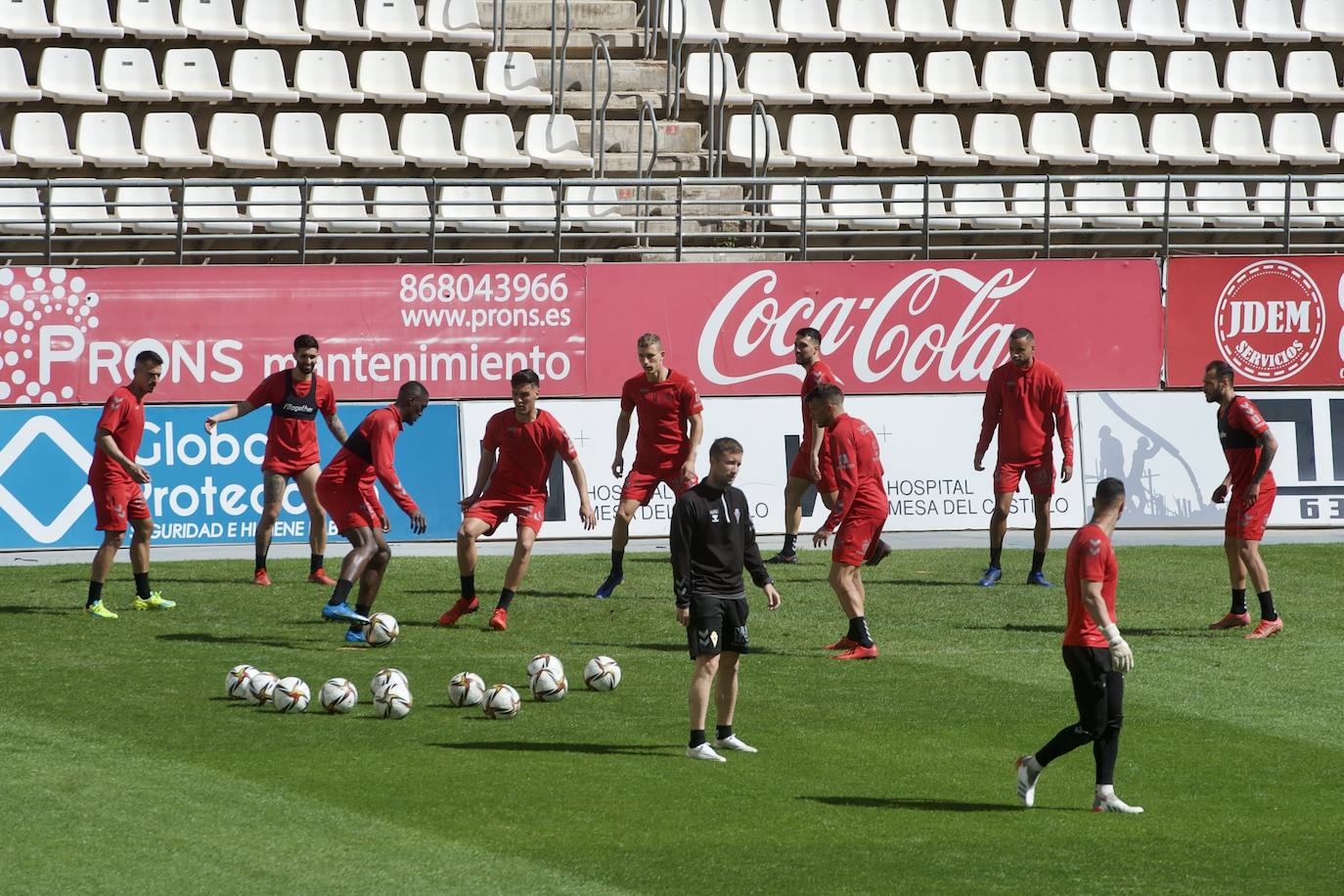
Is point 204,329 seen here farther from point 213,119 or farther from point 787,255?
point 787,255

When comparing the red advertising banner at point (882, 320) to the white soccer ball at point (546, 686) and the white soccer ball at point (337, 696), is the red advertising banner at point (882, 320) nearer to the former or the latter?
the white soccer ball at point (546, 686)

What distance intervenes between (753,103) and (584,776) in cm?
1634

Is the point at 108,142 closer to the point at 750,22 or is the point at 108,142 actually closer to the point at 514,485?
the point at 750,22

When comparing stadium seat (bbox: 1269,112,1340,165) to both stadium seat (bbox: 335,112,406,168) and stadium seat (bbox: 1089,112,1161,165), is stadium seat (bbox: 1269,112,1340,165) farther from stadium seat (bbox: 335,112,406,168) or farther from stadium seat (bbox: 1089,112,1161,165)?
stadium seat (bbox: 335,112,406,168)

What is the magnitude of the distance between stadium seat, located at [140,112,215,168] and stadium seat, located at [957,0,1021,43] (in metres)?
11.2

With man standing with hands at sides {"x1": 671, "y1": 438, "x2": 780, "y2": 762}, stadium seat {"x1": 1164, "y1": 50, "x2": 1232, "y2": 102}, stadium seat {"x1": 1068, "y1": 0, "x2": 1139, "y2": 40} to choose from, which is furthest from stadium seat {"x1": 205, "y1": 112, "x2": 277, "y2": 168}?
man standing with hands at sides {"x1": 671, "y1": 438, "x2": 780, "y2": 762}

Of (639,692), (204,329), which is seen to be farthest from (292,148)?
(639,692)

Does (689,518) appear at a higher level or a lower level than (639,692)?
higher

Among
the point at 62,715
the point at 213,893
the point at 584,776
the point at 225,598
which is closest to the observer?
the point at 213,893

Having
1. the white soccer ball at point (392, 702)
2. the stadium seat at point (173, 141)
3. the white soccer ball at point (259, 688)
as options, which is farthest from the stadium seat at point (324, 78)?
the white soccer ball at point (392, 702)

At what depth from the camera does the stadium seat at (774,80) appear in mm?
26688

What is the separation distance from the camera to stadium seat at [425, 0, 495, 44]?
2625 centimetres

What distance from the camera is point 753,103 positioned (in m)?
24.8

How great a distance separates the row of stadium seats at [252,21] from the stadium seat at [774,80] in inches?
159
